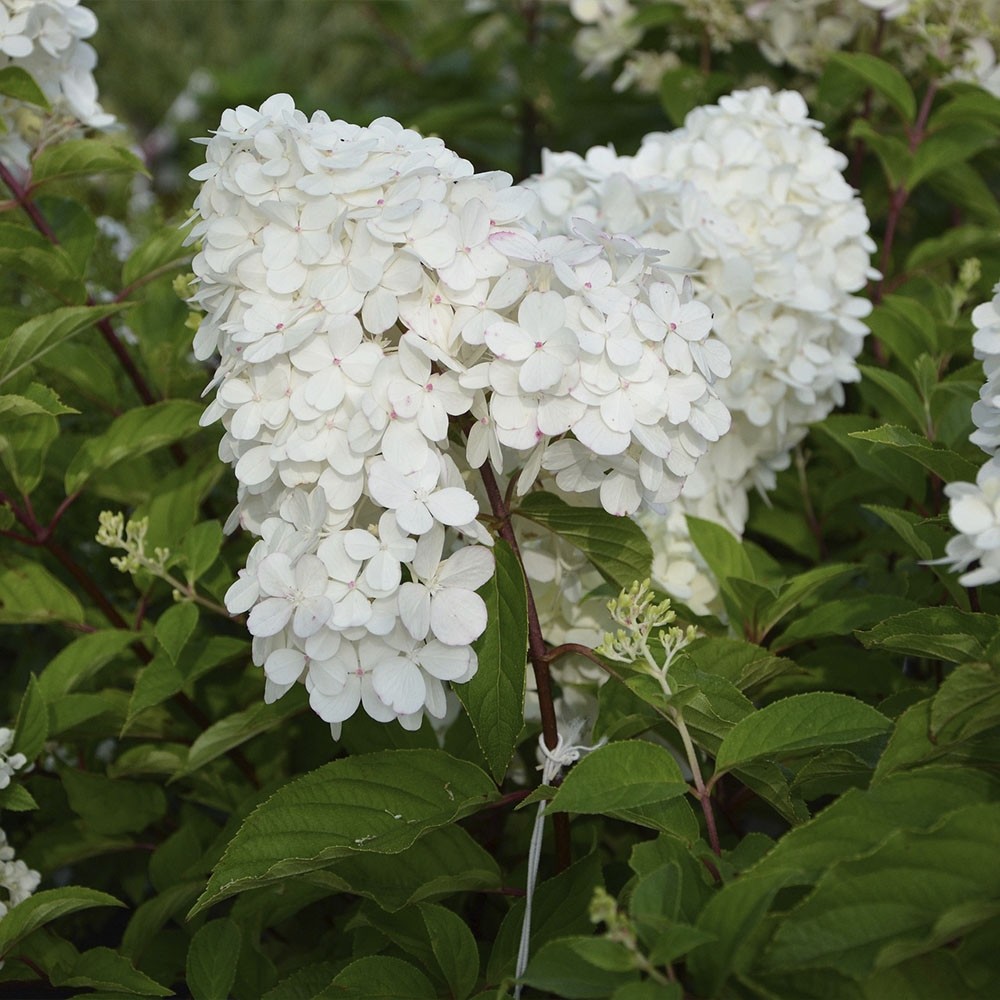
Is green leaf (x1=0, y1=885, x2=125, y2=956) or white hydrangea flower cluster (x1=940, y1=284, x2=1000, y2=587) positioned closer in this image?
white hydrangea flower cluster (x1=940, y1=284, x2=1000, y2=587)

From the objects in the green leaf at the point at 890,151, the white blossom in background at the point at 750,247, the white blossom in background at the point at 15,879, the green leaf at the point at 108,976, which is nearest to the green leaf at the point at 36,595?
the white blossom in background at the point at 15,879

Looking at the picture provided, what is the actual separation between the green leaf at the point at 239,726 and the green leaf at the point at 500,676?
247 millimetres

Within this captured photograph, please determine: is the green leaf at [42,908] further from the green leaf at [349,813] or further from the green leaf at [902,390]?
the green leaf at [902,390]

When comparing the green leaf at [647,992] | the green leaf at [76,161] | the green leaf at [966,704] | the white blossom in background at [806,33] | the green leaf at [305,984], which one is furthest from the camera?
the white blossom in background at [806,33]

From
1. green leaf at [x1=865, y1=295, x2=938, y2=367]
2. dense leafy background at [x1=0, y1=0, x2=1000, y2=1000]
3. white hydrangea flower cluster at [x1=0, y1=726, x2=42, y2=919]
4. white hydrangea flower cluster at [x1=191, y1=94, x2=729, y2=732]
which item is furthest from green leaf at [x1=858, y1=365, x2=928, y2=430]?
white hydrangea flower cluster at [x1=0, y1=726, x2=42, y2=919]

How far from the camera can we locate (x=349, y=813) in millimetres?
961

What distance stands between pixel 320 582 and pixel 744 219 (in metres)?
0.74

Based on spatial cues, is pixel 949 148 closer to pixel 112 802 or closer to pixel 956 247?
pixel 956 247

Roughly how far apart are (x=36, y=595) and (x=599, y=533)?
62cm

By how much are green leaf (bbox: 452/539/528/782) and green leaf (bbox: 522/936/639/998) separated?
19 cm

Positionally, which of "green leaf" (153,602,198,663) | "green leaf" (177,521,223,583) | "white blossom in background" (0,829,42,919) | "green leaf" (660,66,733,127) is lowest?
"white blossom in background" (0,829,42,919)

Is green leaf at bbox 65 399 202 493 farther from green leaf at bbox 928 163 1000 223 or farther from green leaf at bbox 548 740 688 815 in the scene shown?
green leaf at bbox 928 163 1000 223

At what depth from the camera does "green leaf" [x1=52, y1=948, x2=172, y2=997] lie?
0.99m

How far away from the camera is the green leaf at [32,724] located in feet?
3.80
